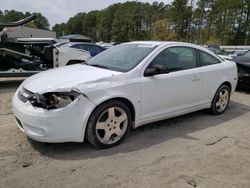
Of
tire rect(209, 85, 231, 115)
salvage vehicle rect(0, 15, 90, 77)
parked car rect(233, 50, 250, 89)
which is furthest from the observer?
salvage vehicle rect(0, 15, 90, 77)

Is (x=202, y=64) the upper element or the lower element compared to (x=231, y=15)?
lower

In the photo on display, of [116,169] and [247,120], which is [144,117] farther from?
[247,120]

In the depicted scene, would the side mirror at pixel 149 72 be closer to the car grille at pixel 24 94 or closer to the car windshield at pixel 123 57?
the car windshield at pixel 123 57

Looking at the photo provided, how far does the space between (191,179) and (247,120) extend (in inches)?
115

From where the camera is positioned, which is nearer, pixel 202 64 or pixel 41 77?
pixel 41 77

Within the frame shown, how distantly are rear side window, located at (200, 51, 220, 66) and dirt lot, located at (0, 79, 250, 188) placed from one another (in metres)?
1.24

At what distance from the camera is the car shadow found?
3.96 meters

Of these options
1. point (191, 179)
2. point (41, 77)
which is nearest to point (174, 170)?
point (191, 179)

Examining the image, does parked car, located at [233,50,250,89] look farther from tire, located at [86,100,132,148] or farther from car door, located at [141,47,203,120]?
tire, located at [86,100,132,148]

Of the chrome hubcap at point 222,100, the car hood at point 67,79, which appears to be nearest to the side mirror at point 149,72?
the car hood at point 67,79

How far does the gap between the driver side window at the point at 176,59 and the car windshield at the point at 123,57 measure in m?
0.20

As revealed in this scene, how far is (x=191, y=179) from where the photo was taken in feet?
11.0

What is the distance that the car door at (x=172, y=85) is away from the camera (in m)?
4.52

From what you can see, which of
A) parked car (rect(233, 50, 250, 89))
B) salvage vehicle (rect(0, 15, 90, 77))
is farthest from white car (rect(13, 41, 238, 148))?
salvage vehicle (rect(0, 15, 90, 77))
